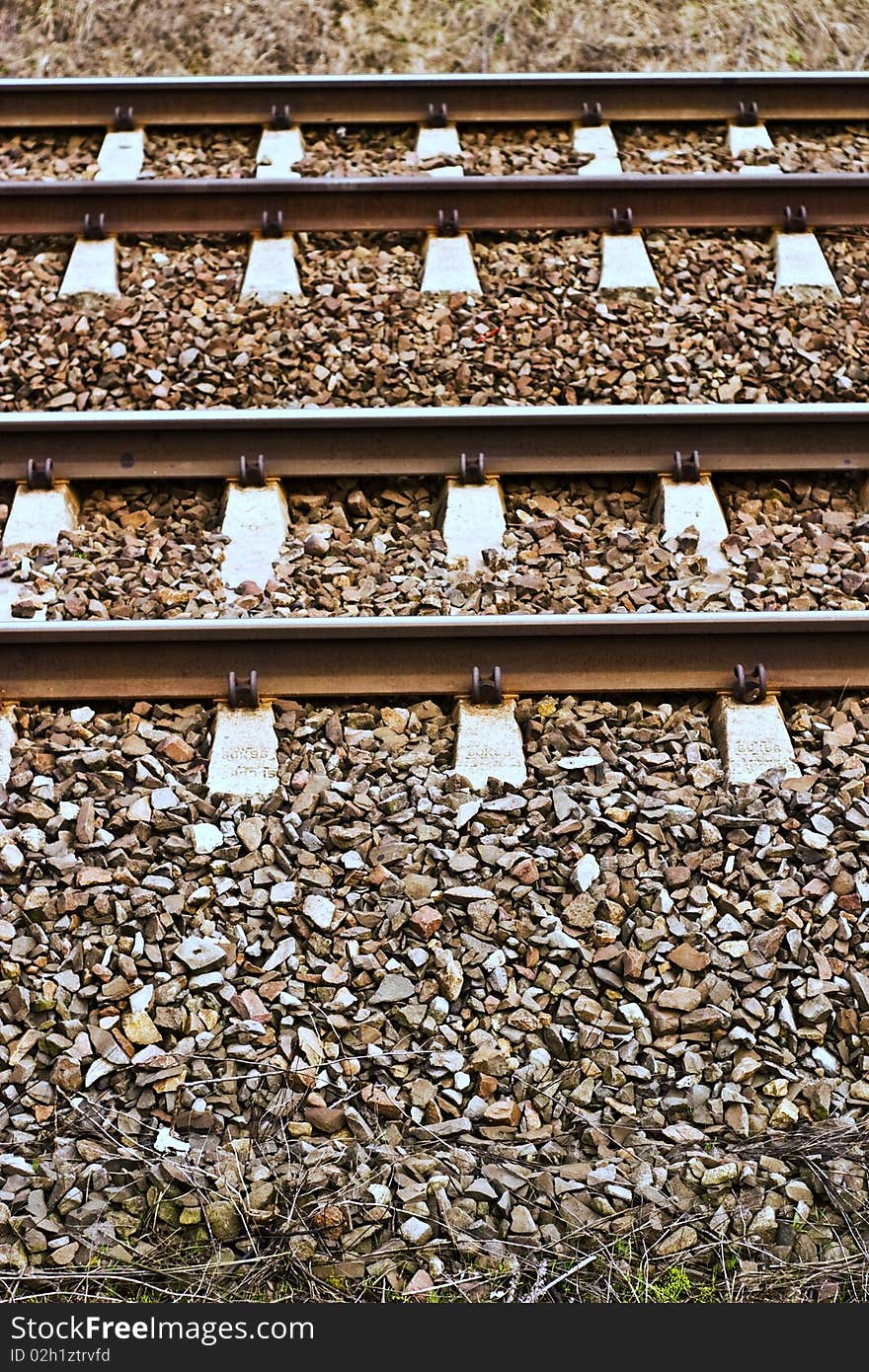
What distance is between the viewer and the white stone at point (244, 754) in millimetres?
4102

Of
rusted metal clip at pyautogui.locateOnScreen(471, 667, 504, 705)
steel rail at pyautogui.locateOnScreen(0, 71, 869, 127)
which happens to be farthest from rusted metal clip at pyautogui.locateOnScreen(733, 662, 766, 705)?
steel rail at pyautogui.locateOnScreen(0, 71, 869, 127)

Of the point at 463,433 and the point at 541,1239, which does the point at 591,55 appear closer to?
the point at 463,433

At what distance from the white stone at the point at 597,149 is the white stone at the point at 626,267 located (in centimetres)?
69

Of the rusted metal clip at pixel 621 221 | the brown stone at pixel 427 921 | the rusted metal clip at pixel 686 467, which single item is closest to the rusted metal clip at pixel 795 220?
the rusted metal clip at pixel 621 221

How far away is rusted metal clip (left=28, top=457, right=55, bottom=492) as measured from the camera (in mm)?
5156

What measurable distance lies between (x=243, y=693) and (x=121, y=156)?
424 centimetres

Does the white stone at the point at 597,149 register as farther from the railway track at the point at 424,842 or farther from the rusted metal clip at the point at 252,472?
the rusted metal clip at the point at 252,472

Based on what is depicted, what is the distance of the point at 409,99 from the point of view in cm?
751

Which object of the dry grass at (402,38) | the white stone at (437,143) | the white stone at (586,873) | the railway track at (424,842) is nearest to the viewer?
the railway track at (424,842)

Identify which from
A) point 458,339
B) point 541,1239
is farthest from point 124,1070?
point 458,339

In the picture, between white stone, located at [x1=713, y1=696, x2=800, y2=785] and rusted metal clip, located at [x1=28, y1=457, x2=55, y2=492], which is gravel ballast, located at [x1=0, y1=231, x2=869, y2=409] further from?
white stone, located at [x1=713, y1=696, x2=800, y2=785]

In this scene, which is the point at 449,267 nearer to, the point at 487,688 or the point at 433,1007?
the point at 487,688

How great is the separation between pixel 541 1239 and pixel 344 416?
10.3 feet

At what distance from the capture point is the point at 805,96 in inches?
299
